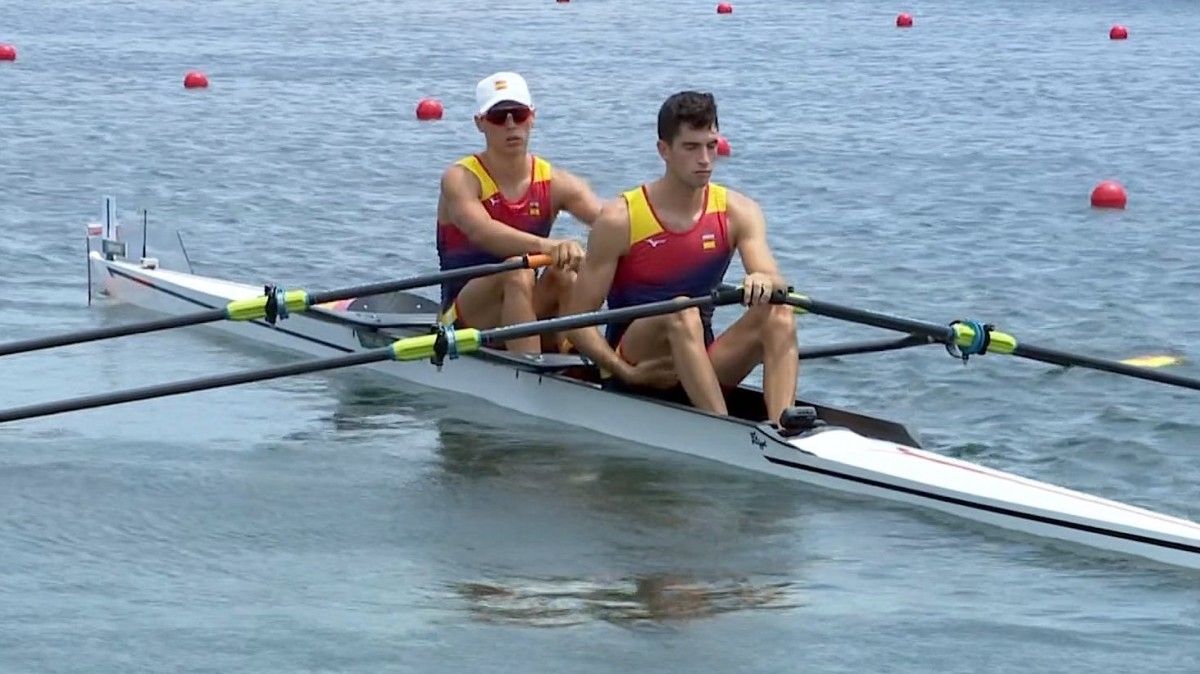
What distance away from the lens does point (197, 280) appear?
11359 millimetres

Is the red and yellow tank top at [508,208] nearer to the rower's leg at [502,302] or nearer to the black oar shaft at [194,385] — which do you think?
the rower's leg at [502,302]

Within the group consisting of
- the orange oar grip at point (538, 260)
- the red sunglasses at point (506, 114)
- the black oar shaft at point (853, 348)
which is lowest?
the black oar shaft at point (853, 348)

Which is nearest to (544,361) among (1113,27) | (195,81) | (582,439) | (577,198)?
(582,439)

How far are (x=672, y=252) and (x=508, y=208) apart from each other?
121 centimetres

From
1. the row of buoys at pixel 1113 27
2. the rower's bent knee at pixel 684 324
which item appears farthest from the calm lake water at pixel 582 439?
the row of buoys at pixel 1113 27

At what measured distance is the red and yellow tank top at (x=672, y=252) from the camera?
27.1 ft

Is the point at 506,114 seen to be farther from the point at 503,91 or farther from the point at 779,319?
the point at 779,319

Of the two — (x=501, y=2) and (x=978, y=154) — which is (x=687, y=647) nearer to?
(x=978, y=154)

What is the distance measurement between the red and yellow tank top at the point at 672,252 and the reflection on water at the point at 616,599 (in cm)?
159

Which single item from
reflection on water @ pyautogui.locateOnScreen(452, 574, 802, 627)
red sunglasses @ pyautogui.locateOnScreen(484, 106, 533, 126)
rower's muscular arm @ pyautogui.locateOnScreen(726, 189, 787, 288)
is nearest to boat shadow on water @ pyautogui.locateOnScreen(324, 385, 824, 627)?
reflection on water @ pyautogui.locateOnScreen(452, 574, 802, 627)

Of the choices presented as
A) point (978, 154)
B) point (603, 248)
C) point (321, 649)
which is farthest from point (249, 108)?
point (321, 649)

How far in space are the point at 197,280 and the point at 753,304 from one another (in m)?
4.44

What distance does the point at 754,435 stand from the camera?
8008mm

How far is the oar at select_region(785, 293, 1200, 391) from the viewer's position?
7805 millimetres
